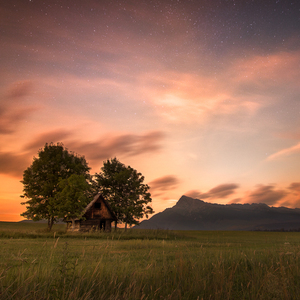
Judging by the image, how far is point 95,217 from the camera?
44719 mm

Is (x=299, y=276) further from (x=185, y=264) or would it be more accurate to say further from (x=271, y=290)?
(x=185, y=264)

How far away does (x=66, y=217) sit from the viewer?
146 feet

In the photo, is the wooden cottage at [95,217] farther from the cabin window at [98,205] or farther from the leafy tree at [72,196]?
the leafy tree at [72,196]

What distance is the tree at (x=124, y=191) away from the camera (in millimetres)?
53969

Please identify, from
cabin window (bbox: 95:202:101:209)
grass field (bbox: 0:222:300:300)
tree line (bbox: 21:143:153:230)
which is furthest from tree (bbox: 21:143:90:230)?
grass field (bbox: 0:222:300:300)

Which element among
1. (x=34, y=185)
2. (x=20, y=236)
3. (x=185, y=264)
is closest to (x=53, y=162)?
(x=34, y=185)

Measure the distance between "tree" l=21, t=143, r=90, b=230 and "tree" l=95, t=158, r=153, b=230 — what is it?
7747mm

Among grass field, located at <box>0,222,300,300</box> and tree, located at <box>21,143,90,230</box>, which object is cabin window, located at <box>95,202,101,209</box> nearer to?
tree, located at <box>21,143,90,230</box>

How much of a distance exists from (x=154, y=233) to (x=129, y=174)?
20.4 m

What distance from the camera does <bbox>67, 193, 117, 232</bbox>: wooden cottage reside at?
44219 millimetres

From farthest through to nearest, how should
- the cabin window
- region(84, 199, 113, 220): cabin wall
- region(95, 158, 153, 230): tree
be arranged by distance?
region(95, 158, 153, 230): tree → the cabin window → region(84, 199, 113, 220): cabin wall

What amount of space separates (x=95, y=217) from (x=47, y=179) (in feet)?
38.2

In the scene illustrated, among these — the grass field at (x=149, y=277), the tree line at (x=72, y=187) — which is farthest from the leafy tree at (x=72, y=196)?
the grass field at (x=149, y=277)

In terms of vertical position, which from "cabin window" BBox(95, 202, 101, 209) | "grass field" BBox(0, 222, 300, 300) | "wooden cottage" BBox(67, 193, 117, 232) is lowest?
"grass field" BBox(0, 222, 300, 300)
